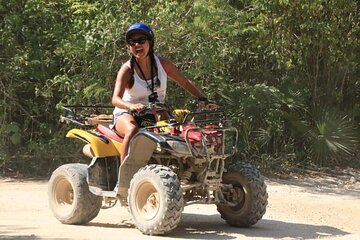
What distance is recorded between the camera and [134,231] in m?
8.00

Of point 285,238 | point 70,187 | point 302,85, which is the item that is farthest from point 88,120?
point 302,85

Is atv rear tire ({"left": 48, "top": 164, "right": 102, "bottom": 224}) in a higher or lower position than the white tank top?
lower

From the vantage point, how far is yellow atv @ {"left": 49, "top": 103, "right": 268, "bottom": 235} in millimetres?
7676

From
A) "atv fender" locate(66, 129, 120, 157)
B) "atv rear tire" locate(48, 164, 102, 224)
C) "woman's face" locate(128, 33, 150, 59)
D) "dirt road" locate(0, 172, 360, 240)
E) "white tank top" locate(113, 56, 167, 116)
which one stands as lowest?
"dirt road" locate(0, 172, 360, 240)

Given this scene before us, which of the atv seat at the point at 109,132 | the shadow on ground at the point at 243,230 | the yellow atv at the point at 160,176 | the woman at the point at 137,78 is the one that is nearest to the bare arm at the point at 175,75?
the woman at the point at 137,78

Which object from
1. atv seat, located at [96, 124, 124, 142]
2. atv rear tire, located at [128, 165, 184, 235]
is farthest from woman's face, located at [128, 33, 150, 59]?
atv rear tire, located at [128, 165, 184, 235]

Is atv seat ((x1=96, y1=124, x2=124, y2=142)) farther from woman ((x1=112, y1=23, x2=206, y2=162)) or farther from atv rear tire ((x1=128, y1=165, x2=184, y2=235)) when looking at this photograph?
atv rear tire ((x1=128, y1=165, x2=184, y2=235))

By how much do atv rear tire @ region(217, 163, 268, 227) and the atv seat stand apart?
4.33 ft

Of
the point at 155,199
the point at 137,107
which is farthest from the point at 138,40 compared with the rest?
the point at 155,199

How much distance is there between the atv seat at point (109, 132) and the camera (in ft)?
27.3

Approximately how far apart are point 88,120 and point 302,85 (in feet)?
25.5

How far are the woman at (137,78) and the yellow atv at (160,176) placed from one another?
17cm

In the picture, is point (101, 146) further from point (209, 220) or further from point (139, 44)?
point (209, 220)

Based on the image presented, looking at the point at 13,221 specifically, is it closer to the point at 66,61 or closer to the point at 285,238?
the point at 285,238
